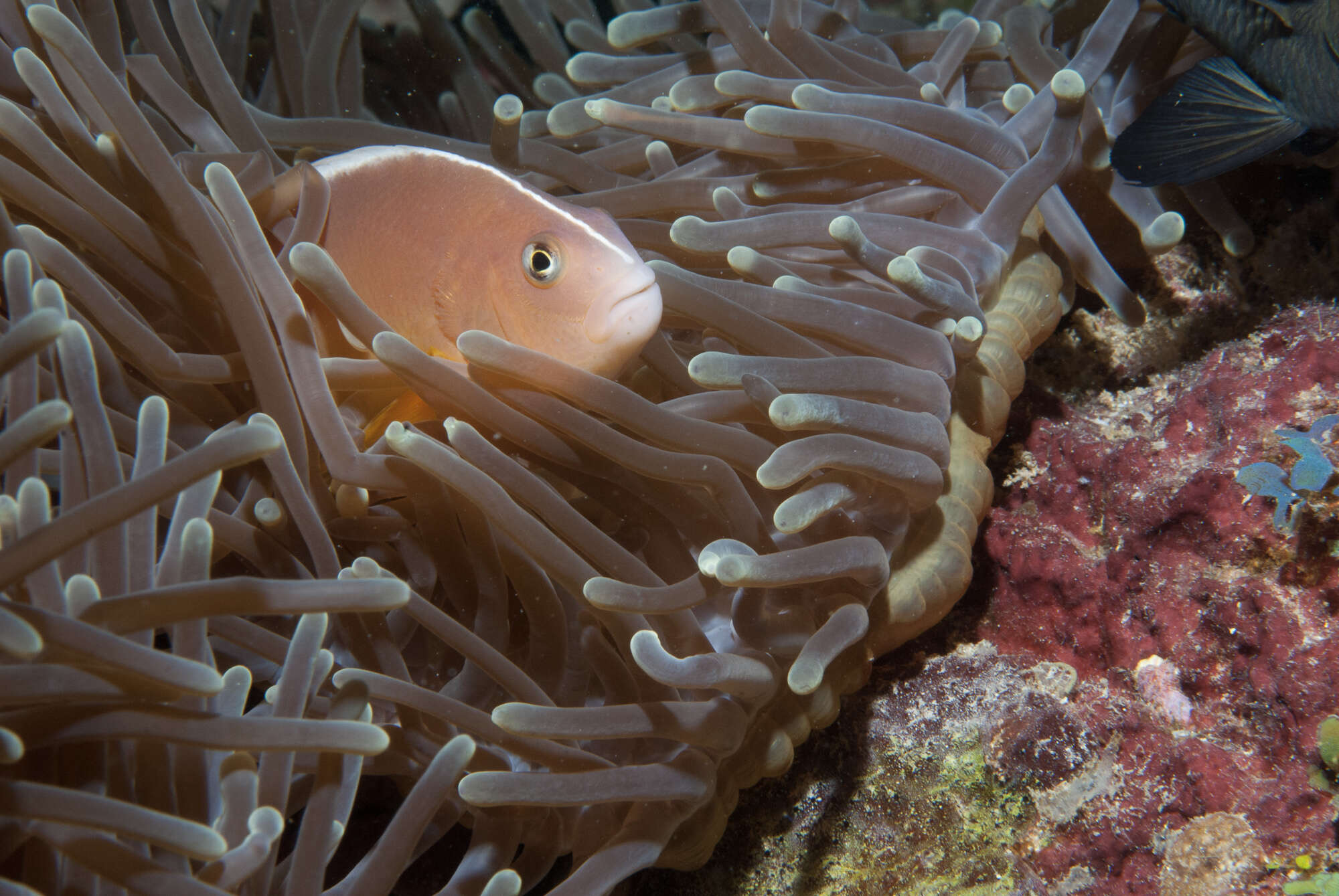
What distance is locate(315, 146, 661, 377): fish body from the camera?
49.1 inches

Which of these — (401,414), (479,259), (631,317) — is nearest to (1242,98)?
(631,317)

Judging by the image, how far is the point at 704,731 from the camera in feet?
3.77

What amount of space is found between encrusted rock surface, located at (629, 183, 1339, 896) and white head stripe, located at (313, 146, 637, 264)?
903 millimetres

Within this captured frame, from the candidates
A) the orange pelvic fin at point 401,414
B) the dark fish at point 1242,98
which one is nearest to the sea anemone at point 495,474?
the orange pelvic fin at point 401,414

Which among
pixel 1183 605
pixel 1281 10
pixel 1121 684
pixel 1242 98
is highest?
pixel 1281 10

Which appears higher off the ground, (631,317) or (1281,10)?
(1281,10)

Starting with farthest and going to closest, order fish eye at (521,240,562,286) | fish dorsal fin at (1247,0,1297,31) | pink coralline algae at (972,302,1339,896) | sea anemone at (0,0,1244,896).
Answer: fish dorsal fin at (1247,0,1297,31)
fish eye at (521,240,562,286)
pink coralline algae at (972,302,1339,896)
sea anemone at (0,0,1244,896)

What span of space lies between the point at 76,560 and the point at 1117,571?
59.0 inches

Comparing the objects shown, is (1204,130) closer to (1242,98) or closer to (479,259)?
(1242,98)

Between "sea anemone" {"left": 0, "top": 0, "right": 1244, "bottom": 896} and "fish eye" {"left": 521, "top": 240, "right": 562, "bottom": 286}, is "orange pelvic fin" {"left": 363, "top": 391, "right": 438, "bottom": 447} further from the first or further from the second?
"fish eye" {"left": 521, "top": 240, "right": 562, "bottom": 286}

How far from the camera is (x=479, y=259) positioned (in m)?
1.34

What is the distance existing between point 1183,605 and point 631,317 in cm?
95

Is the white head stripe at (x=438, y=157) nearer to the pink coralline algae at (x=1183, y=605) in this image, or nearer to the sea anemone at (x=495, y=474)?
the sea anemone at (x=495, y=474)

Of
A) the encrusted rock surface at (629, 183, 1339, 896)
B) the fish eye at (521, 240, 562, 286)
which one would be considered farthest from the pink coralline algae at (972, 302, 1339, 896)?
the fish eye at (521, 240, 562, 286)
